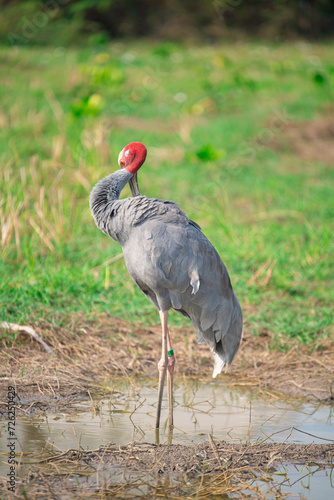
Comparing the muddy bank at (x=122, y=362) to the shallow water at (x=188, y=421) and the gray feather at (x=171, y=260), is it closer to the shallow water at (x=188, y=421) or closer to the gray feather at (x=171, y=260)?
the shallow water at (x=188, y=421)

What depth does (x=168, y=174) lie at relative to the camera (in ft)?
29.8

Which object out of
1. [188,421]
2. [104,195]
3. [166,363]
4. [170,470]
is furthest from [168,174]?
[170,470]

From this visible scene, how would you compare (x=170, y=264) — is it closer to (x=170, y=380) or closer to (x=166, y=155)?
(x=170, y=380)

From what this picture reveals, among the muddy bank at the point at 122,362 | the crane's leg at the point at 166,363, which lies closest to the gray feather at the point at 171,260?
the crane's leg at the point at 166,363

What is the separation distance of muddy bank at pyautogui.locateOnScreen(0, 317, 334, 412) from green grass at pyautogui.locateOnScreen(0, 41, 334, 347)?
176mm

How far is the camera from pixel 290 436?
3555mm

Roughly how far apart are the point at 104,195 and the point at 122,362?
1310 millimetres

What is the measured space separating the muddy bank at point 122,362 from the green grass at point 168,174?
0.18 m

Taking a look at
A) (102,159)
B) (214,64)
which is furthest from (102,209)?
(214,64)

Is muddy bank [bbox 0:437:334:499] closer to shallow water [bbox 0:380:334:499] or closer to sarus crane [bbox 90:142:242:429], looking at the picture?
shallow water [bbox 0:380:334:499]

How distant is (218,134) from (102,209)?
7276 mm

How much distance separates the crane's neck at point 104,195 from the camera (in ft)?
12.7

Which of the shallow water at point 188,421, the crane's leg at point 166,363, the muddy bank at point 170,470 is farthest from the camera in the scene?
the crane's leg at point 166,363

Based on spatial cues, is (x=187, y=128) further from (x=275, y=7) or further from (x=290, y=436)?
(x=275, y=7)
